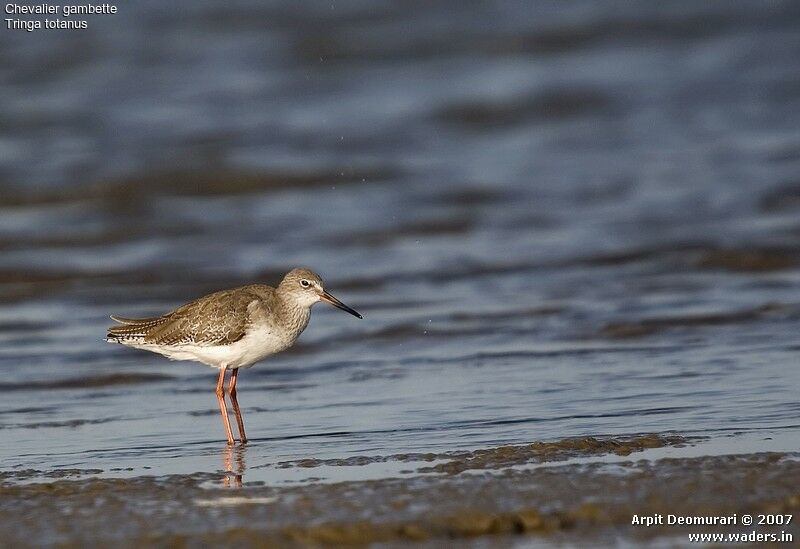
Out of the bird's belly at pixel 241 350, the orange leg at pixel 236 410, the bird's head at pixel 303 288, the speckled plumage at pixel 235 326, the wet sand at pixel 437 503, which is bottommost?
the wet sand at pixel 437 503

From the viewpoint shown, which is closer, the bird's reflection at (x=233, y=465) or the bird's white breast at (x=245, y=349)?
the bird's reflection at (x=233, y=465)

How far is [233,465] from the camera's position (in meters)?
7.20

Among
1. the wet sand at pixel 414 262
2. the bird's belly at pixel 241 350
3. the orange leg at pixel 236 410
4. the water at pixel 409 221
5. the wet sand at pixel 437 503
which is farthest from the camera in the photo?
the bird's belly at pixel 241 350

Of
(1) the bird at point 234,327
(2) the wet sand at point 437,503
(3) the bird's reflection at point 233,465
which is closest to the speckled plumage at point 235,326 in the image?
(1) the bird at point 234,327

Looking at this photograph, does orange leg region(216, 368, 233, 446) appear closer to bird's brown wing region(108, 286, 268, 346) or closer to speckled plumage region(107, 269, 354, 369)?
speckled plumage region(107, 269, 354, 369)

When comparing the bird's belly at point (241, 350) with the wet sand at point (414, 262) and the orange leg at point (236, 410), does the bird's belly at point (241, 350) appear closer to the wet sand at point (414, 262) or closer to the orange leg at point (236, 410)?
the orange leg at point (236, 410)

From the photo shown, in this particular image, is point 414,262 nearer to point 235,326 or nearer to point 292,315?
point 292,315

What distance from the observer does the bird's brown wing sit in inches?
347

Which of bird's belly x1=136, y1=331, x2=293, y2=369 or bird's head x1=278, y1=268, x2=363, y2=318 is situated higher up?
bird's head x1=278, y1=268, x2=363, y2=318

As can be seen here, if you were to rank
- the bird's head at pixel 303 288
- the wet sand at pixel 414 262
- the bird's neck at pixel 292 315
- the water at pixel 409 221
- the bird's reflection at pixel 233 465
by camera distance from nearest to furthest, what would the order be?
the wet sand at pixel 414 262 < the bird's reflection at pixel 233 465 < the water at pixel 409 221 < the bird's neck at pixel 292 315 < the bird's head at pixel 303 288

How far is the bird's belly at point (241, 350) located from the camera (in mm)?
8797

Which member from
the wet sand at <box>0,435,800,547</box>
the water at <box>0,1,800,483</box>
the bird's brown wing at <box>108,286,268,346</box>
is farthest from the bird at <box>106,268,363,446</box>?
the wet sand at <box>0,435,800,547</box>

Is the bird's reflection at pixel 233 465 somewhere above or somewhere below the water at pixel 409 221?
below

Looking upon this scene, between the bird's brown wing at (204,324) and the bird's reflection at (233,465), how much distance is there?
118cm
